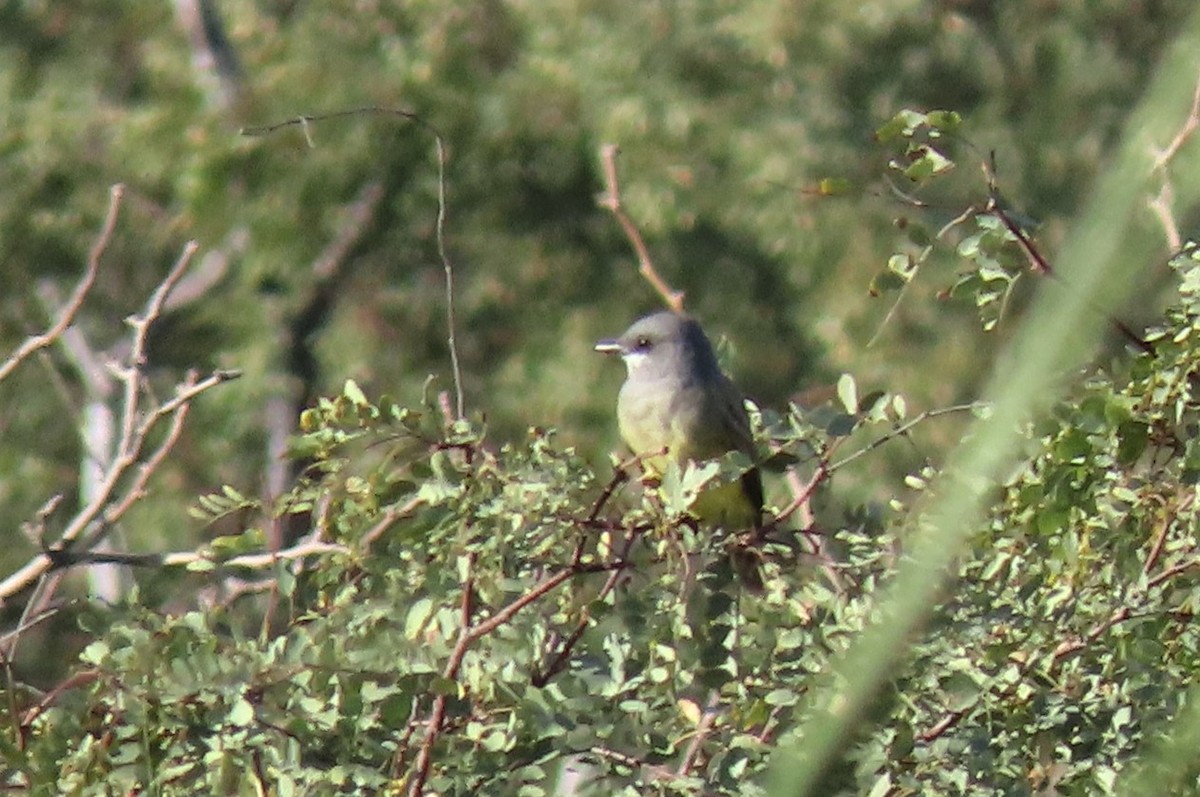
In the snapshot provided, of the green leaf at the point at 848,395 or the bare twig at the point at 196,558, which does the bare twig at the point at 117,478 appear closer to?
the bare twig at the point at 196,558

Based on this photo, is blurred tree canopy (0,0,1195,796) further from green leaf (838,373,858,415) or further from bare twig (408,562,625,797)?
bare twig (408,562,625,797)

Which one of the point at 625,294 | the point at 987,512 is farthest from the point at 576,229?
the point at 987,512

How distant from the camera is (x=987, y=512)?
7.15ft

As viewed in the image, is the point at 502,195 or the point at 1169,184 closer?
the point at 1169,184

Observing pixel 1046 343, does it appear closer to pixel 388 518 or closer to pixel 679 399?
pixel 388 518

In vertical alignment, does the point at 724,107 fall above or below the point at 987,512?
below

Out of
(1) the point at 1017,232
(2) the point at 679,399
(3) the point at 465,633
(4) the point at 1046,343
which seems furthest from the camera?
(2) the point at 679,399

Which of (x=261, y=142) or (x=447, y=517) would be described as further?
(x=261, y=142)

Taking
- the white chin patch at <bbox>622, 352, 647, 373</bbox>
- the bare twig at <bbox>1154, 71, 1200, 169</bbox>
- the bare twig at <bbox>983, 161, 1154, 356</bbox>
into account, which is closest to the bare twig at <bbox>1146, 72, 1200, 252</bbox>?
the bare twig at <bbox>1154, 71, 1200, 169</bbox>

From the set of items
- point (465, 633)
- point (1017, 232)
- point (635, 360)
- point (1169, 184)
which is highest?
point (1169, 184)

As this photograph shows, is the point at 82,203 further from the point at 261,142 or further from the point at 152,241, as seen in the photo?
the point at 261,142

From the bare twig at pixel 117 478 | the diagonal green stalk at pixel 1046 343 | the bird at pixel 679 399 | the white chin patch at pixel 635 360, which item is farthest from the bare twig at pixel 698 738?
the white chin patch at pixel 635 360

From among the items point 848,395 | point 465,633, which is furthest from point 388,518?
point 848,395

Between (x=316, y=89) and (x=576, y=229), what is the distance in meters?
1.58
